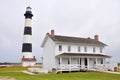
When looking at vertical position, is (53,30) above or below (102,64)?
above

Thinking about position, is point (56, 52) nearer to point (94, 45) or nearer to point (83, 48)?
point (83, 48)

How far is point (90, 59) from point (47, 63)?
853 centimetres

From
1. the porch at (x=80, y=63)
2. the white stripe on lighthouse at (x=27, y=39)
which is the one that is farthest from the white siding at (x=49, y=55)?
the white stripe on lighthouse at (x=27, y=39)

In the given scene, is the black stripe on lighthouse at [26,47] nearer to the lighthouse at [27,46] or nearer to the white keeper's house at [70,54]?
the lighthouse at [27,46]

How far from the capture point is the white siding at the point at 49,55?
133 ft

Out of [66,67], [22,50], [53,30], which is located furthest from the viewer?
[22,50]

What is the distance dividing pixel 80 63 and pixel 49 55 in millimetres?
6121

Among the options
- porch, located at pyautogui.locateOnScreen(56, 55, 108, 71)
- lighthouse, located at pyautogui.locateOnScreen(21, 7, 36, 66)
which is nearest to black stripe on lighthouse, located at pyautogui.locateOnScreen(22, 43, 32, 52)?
lighthouse, located at pyautogui.locateOnScreen(21, 7, 36, 66)

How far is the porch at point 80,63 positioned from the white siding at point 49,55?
4.00 ft

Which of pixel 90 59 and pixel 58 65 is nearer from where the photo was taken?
pixel 58 65

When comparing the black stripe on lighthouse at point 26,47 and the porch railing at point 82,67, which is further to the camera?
the black stripe on lighthouse at point 26,47

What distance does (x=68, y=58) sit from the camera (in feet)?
135

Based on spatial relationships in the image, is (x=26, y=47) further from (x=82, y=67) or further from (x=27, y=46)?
(x=82, y=67)

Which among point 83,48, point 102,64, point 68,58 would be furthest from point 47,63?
point 102,64
